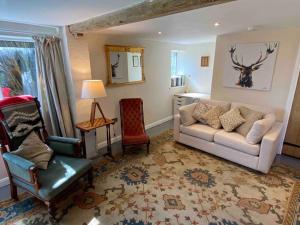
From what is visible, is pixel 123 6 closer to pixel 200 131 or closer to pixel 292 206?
pixel 200 131

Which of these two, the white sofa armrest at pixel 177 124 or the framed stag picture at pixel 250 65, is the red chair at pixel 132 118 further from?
the framed stag picture at pixel 250 65

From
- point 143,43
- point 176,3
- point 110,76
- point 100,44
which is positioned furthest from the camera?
point 143,43

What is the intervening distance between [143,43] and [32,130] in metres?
2.90

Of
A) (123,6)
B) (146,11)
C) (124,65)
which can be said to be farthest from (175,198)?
(124,65)

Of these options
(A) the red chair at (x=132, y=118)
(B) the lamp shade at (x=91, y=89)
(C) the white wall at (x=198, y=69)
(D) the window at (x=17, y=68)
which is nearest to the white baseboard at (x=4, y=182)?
(D) the window at (x=17, y=68)

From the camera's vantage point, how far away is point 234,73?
11.9ft

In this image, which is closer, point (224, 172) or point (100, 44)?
point (224, 172)

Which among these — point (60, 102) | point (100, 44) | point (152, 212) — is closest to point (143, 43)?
point (100, 44)

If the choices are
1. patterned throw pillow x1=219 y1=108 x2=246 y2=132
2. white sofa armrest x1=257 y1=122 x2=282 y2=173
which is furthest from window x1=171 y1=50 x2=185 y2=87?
white sofa armrest x1=257 y1=122 x2=282 y2=173

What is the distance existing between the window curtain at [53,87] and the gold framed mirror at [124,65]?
92 cm

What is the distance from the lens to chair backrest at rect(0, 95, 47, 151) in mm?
2121

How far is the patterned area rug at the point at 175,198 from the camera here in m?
1.94

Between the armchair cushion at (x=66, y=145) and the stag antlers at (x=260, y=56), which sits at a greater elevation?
the stag antlers at (x=260, y=56)

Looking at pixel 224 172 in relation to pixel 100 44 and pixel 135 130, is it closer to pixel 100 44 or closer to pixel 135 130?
pixel 135 130
